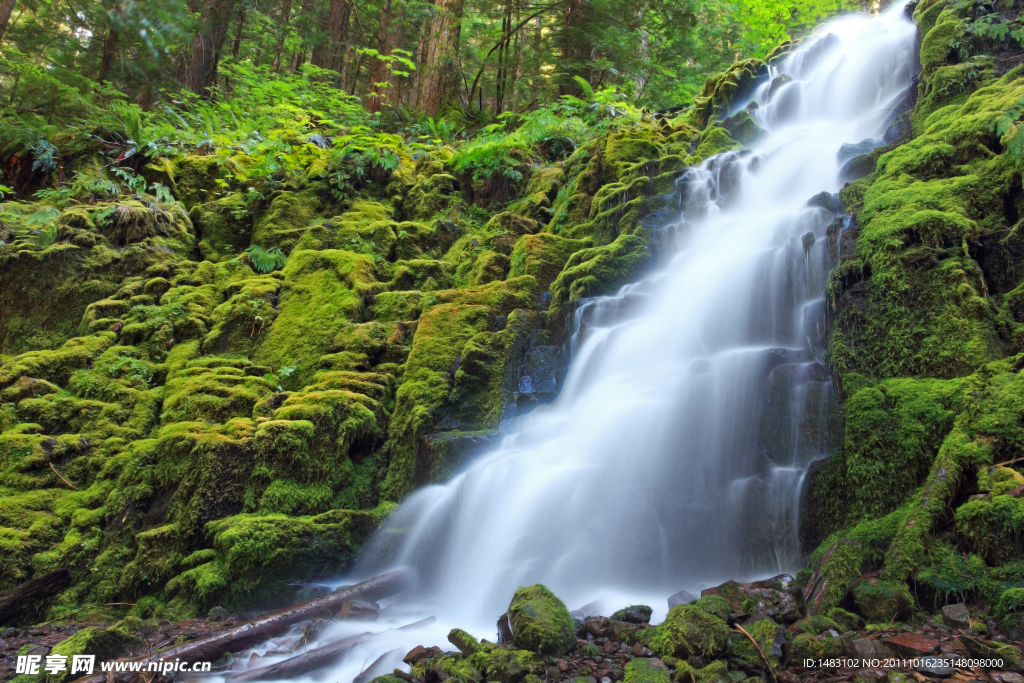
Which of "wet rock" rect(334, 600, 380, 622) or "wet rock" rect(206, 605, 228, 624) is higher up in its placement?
"wet rock" rect(334, 600, 380, 622)

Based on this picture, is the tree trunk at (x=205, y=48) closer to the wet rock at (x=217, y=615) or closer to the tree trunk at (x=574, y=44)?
the tree trunk at (x=574, y=44)

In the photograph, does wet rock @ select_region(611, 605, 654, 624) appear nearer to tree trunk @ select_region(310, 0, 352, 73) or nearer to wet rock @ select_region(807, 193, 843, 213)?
wet rock @ select_region(807, 193, 843, 213)

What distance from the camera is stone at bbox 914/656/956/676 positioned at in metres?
2.63

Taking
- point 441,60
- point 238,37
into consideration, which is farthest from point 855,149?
point 238,37

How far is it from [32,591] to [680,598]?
4.64 m

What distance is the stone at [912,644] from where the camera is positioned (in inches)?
110

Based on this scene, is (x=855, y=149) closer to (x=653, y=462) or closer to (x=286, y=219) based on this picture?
(x=653, y=462)

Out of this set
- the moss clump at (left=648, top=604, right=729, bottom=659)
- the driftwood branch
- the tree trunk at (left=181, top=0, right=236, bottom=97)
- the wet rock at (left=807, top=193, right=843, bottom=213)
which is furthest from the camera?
the tree trunk at (left=181, top=0, right=236, bottom=97)

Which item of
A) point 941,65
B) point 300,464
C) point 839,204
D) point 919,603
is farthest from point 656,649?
point 941,65

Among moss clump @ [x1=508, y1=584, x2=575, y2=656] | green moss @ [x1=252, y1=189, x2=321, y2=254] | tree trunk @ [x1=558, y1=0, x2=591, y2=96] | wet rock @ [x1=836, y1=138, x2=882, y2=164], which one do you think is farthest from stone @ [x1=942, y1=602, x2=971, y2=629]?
tree trunk @ [x1=558, y1=0, x2=591, y2=96]

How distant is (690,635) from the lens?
3.14 m

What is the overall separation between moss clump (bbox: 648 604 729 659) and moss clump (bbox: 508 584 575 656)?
464 mm

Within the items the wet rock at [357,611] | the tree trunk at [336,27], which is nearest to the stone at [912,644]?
the wet rock at [357,611]

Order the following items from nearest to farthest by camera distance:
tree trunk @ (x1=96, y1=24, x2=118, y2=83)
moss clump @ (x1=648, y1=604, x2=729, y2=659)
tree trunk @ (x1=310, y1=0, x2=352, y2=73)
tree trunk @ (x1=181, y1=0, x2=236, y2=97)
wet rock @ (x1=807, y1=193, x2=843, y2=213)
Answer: moss clump @ (x1=648, y1=604, x2=729, y2=659) → wet rock @ (x1=807, y1=193, x2=843, y2=213) → tree trunk @ (x1=96, y1=24, x2=118, y2=83) → tree trunk @ (x1=181, y1=0, x2=236, y2=97) → tree trunk @ (x1=310, y1=0, x2=352, y2=73)
